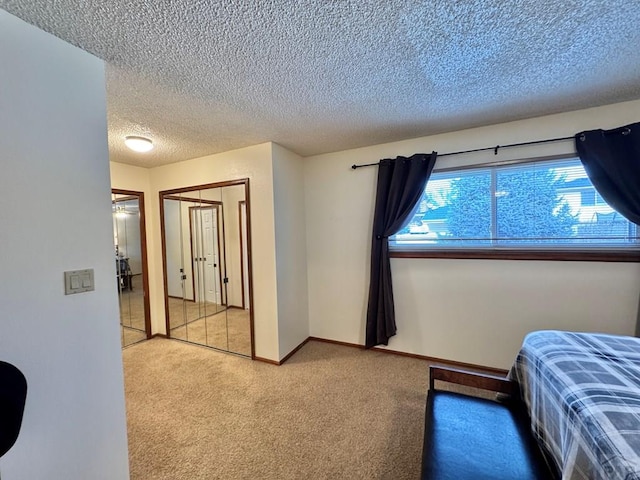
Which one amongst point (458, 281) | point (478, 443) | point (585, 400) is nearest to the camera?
point (585, 400)

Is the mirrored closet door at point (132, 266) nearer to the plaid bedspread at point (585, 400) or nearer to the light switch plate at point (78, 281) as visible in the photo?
the light switch plate at point (78, 281)

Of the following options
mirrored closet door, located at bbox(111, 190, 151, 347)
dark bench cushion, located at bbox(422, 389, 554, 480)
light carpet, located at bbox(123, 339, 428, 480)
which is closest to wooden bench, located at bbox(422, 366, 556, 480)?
dark bench cushion, located at bbox(422, 389, 554, 480)

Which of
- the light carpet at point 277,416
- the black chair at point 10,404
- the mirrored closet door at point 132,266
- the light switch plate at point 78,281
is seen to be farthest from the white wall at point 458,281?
the black chair at point 10,404

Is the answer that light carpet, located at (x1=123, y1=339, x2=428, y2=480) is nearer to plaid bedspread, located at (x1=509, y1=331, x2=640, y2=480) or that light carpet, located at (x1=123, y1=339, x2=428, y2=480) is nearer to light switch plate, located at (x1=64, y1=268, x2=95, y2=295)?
plaid bedspread, located at (x1=509, y1=331, x2=640, y2=480)

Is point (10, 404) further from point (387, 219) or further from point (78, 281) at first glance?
point (387, 219)

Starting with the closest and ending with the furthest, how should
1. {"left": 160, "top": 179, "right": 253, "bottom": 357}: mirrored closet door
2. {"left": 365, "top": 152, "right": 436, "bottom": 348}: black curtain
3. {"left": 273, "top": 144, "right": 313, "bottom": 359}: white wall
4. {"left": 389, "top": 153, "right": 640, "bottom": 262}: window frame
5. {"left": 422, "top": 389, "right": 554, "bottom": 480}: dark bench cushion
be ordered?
{"left": 422, "top": 389, "right": 554, "bottom": 480}: dark bench cushion < {"left": 389, "top": 153, "right": 640, "bottom": 262}: window frame < {"left": 365, "top": 152, "right": 436, "bottom": 348}: black curtain < {"left": 273, "top": 144, "right": 313, "bottom": 359}: white wall < {"left": 160, "top": 179, "right": 253, "bottom": 357}: mirrored closet door

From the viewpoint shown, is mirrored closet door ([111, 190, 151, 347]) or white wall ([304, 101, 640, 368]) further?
mirrored closet door ([111, 190, 151, 347])

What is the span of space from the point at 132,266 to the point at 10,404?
2.94 metres

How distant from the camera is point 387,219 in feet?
9.44

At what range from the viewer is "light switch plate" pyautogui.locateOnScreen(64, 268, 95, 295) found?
125cm

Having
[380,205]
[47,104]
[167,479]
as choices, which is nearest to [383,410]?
[167,479]

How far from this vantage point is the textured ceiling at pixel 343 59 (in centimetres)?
115

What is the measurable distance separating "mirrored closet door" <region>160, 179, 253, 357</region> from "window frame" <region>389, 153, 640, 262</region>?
1.78 metres

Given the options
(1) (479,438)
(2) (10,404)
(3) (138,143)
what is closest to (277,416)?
(1) (479,438)
